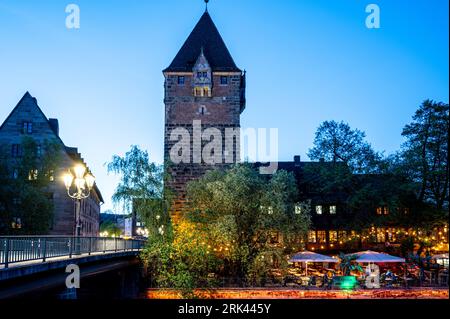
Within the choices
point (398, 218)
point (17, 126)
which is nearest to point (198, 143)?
point (17, 126)

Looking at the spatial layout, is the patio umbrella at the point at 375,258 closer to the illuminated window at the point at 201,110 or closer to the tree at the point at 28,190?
the illuminated window at the point at 201,110

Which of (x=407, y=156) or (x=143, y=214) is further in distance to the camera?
(x=407, y=156)

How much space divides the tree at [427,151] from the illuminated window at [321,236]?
1216 centimetres

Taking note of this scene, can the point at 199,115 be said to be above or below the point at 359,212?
above

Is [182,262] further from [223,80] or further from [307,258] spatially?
[223,80]

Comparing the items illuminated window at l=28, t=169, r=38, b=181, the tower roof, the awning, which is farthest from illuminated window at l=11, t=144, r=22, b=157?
the awning

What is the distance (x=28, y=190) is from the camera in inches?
1416

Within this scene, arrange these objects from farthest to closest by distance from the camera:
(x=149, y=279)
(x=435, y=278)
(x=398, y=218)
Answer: (x=398, y=218) → (x=149, y=279) → (x=435, y=278)

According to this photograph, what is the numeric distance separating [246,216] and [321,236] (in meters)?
19.5

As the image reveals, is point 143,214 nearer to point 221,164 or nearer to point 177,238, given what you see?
point 177,238

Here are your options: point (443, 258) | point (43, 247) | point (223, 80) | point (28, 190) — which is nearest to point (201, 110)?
point (223, 80)

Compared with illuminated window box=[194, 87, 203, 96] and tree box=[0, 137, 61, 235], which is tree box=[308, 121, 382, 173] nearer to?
illuminated window box=[194, 87, 203, 96]

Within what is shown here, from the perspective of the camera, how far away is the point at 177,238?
31.0 m

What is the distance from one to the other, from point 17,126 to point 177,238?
19.0 m
